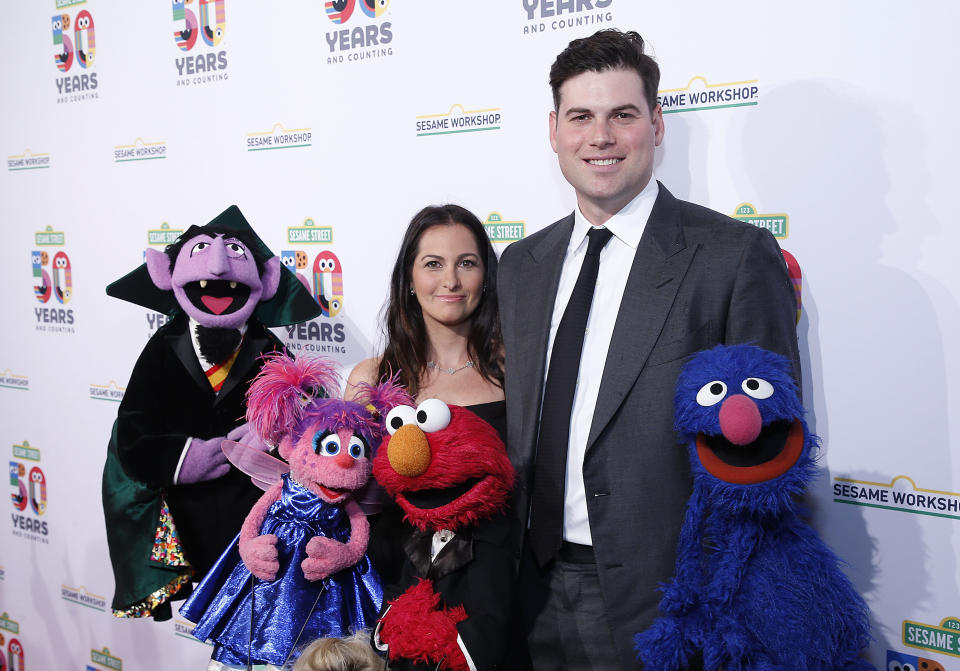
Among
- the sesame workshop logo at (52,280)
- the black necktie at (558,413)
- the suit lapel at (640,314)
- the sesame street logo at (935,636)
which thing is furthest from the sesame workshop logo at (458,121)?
the sesame workshop logo at (52,280)

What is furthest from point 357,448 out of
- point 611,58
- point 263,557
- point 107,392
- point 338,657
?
point 107,392

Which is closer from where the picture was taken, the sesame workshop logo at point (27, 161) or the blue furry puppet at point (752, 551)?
the blue furry puppet at point (752, 551)

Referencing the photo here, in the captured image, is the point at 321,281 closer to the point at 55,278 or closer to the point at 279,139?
the point at 279,139

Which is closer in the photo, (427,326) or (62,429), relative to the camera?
(427,326)

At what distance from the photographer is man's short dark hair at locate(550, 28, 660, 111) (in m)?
1.69

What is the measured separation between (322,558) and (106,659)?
239cm

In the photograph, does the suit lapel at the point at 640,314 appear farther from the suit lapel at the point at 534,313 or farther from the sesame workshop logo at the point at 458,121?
the sesame workshop logo at the point at 458,121

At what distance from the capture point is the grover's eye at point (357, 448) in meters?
1.71

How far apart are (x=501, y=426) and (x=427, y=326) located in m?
0.40

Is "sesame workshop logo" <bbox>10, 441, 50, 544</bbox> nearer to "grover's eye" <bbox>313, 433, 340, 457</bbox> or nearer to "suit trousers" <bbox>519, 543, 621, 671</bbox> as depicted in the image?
"grover's eye" <bbox>313, 433, 340, 457</bbox>

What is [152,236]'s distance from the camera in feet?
10.3

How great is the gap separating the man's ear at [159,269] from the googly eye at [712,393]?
148 centimetres

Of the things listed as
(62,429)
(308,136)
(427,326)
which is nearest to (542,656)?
(427,326)

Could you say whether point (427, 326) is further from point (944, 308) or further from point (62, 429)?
point (62, 429)
